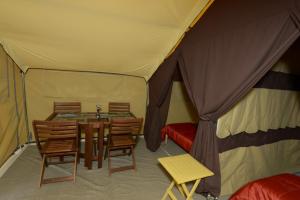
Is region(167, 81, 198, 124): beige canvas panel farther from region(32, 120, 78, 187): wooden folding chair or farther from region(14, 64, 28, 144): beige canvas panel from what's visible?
region(14, 64, 28, 144): beige canvas panel

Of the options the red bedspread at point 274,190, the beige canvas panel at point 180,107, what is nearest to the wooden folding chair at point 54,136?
the red bedspread at point 274,190

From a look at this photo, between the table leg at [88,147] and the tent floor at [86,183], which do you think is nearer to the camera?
the tent floor at [86,183]

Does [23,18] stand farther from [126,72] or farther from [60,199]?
[60,199]

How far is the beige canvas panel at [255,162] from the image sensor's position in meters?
2.14

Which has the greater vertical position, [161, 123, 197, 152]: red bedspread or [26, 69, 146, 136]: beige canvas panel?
[26, 69, 146, 136]: beige canvas panel

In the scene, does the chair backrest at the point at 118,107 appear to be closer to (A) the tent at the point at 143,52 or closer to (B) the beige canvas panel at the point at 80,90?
(B) the beige canvas panel at the point at 80,90

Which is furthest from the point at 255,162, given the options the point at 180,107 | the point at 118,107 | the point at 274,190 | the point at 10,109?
the point at 10,109

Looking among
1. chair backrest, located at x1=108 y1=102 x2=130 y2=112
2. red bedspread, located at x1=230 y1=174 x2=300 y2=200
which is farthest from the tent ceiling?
red bedspread, located at x1=230 y1=174 x2=300 y2=200

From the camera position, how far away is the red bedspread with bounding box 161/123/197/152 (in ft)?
9.34

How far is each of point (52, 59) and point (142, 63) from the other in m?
1.65

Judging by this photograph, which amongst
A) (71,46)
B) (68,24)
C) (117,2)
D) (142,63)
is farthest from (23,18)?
(142,63)

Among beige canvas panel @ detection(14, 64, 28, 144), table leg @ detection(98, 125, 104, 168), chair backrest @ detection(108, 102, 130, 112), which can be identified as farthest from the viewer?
chair backrest @ detection(108, 102, 130, 112)

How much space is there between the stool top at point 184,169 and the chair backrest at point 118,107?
207cm

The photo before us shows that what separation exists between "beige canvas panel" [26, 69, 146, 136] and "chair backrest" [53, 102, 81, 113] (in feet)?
0.70
